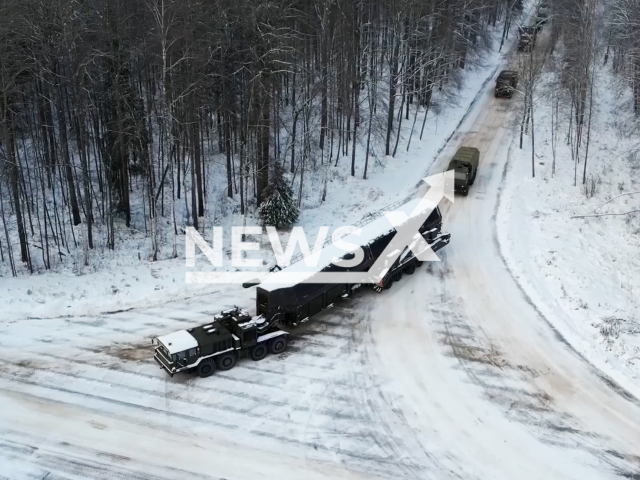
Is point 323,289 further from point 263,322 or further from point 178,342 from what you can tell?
point 178,342

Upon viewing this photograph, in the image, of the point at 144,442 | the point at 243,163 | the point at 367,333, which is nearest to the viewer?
the point at 144,442

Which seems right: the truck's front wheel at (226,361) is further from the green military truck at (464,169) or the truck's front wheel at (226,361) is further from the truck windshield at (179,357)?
the green military truck at (464,169)

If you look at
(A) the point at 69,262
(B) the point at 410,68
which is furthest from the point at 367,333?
(B) the point at 410,68

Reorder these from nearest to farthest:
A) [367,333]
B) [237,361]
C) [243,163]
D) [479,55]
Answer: [237,361] < [367,333] < [243,163] < [479,55]

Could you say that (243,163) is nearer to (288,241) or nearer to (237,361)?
(288,241)

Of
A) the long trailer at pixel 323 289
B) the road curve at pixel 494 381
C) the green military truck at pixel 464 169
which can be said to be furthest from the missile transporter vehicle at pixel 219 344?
the green military truck at pixel 464 169

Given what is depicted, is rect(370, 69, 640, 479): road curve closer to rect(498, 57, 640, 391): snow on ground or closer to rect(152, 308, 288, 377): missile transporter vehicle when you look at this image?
rect(498, 57, 640, 391): snow on ground

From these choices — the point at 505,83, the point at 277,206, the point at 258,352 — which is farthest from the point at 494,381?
the point at 505,83
